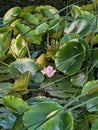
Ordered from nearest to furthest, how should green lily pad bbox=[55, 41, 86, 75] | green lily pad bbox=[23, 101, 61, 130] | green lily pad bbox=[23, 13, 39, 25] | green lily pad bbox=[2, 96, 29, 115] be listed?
green lily pad bbox=[23, 101, 61, 130] → green lily pad bbox=[2, 96, 29, 115] → green lily pad bbox=[55, 41, 86, 75] → green lily pad bbox=[23, 13, 39, 25]

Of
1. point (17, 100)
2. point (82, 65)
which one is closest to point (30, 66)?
point (82, 65)

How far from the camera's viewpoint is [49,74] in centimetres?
137

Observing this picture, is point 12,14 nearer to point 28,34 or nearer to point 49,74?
point 28,34

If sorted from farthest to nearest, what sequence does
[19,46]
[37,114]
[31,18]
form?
[31,18]
[19,46]
[37,114]

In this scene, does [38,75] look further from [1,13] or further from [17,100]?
[1,13]

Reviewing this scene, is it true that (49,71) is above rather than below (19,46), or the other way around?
below

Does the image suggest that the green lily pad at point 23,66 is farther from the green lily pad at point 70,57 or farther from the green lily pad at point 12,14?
the green lily pad at point 12,14

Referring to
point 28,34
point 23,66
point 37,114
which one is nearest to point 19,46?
point 28,34

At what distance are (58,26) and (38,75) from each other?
0.25 meters

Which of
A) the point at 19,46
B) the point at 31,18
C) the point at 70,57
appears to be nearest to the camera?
the point at 70,57

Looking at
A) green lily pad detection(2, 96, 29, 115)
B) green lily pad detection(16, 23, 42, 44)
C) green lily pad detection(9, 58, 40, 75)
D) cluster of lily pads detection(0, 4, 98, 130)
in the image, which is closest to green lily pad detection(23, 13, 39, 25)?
cluster of lily pads detection(0, 4, 98, 130)

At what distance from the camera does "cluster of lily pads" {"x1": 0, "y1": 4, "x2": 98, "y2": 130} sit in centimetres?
98

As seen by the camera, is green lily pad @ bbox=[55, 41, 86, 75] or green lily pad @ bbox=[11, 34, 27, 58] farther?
green lily pad @ bbox=[11, 34, 27, 58]

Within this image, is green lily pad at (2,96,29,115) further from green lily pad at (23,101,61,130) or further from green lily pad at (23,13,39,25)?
green lily pad at (23,13,39,25)
